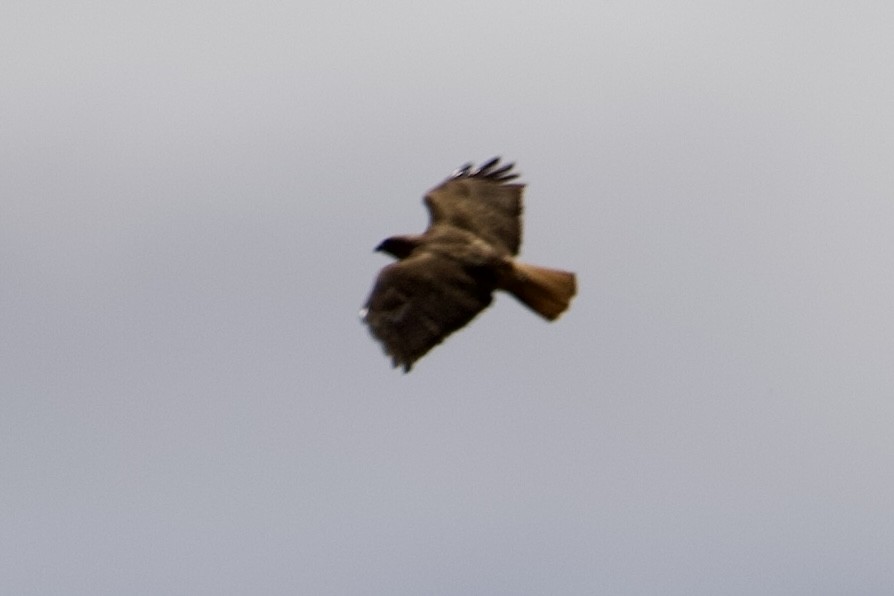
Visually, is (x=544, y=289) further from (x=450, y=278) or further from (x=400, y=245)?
(x=400, y=245)

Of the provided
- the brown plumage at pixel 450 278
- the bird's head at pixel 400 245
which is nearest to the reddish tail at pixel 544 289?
A: the brown plumage at pixel 450 278

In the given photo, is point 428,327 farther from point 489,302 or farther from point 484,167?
point 484,167

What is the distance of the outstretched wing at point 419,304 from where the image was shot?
76.4 feet

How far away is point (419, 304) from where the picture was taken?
23578 millimetres

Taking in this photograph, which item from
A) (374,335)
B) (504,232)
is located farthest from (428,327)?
(504,232)

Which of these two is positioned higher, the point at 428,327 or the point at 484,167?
the point at 484,167

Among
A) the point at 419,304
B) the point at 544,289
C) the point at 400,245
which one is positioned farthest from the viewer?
the point at 400,245

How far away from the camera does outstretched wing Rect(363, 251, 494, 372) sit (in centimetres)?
2328

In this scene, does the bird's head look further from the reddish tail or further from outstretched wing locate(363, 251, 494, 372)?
the reddish tail

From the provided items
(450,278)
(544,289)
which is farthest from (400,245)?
A: (544,289)

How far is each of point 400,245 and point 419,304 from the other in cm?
115

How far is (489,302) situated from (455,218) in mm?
1512

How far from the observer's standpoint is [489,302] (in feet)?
78.8

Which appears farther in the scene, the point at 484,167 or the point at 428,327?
the point at 484,167
